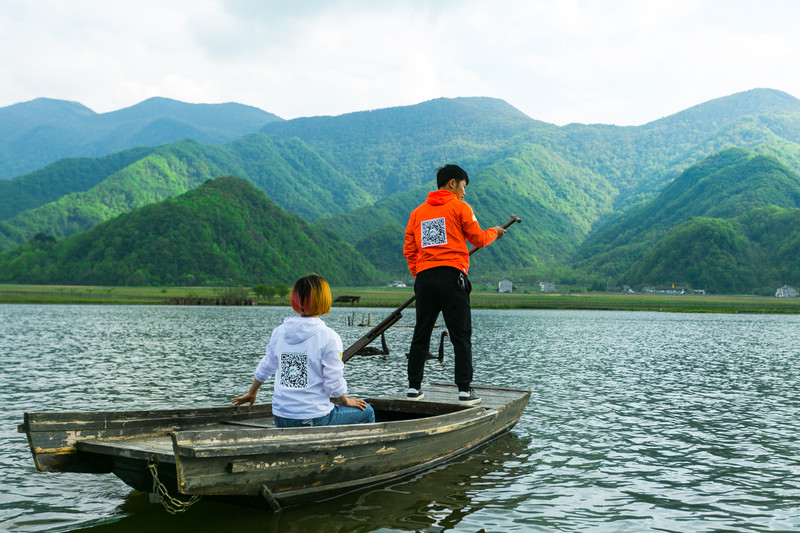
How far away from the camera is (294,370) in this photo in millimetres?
8953

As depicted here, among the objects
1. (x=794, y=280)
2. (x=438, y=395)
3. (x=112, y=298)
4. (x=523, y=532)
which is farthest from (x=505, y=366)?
(x=794, y=280)

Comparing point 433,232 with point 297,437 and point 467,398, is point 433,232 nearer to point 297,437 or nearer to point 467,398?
point 467,398

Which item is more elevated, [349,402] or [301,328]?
[301,328]

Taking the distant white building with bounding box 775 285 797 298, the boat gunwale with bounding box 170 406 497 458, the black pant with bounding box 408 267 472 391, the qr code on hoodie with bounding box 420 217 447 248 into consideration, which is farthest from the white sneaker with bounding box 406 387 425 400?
the distant white building with bounding box 775 285 797 298

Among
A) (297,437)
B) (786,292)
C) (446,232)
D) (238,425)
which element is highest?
(446,232)

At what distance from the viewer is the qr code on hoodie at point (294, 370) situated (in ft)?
29.1

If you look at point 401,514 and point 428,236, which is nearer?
point 401,514

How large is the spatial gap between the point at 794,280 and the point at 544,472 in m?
222

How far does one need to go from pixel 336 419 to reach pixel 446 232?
165 inches

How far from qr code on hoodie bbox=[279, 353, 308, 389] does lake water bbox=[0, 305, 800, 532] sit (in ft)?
6.39

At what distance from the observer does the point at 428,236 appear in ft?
39.4

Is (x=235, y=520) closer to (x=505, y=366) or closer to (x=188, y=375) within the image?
(x=188, y=375)

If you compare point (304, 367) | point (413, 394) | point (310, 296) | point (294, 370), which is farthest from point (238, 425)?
point (413, 394)

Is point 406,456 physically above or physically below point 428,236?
below
